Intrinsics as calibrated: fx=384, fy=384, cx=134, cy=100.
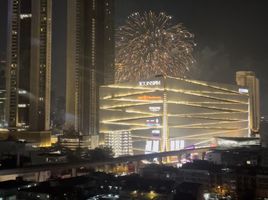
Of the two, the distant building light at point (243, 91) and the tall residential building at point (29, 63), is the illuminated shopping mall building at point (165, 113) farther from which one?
the tall residential building at point (29, 63)

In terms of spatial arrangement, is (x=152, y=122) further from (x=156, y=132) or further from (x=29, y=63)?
(x=29, y=63)

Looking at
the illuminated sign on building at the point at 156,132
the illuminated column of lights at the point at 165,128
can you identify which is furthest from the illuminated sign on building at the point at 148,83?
the illuminated sign on building at the point at 156,132

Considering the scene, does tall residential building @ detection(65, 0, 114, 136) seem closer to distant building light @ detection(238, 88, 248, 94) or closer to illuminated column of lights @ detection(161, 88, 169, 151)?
illuminated column of lights @ detection(161, 88, 169, 151)

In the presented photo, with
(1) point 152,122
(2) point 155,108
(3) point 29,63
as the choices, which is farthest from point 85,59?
(1) point 152,122

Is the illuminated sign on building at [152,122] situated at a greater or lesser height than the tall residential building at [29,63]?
lesser

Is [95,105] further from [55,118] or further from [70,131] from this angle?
[55,118]

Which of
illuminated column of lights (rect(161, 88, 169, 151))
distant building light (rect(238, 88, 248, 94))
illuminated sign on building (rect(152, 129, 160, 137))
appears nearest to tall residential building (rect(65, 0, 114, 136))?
illuminated sign on building (rect(152, 129, 160, 137))
